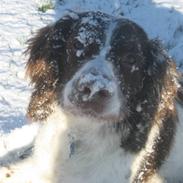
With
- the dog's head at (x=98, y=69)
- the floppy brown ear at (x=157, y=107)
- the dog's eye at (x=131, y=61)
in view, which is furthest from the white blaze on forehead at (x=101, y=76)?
the floppy brown ear at (x=157, y=107)

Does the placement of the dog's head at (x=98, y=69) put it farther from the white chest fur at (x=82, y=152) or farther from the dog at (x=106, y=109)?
the white chest fur at (x=82, y=152)

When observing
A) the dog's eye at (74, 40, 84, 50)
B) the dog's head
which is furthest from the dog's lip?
the dog's eye at (74, 40, 84, 50)

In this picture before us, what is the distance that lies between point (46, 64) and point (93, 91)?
0.81 metres

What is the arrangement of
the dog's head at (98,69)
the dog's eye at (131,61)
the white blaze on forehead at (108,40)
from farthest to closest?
the dog's eye at (131,61) < the white blaze on forehead at (108,40) < the dog's head at (98,69)

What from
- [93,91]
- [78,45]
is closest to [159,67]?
[78,45]

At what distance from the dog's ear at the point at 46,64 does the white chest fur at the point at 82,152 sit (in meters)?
0.14

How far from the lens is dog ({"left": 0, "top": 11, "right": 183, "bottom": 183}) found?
15.5ft

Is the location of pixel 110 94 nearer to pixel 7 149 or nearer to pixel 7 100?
pixel 7 149

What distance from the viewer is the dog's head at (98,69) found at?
14.7ft

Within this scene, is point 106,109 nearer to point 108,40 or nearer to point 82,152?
point 108,40

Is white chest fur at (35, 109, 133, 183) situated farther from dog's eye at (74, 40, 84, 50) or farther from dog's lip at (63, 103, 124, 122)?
dog's eye at (74, 40, 84, 50)

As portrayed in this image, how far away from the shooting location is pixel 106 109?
178 inches

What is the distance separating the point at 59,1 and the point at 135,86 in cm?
461

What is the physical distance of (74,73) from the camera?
4.73 meters
